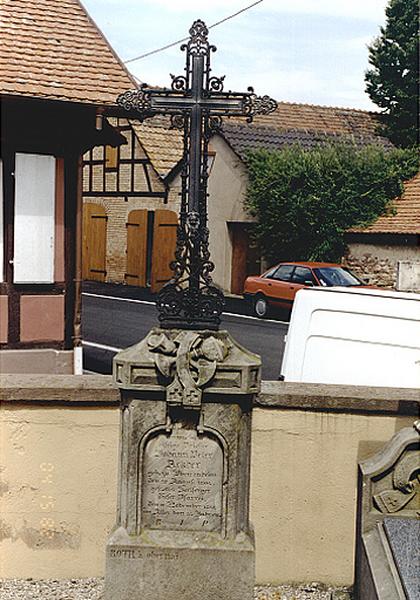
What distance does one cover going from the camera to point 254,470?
664 centimetres

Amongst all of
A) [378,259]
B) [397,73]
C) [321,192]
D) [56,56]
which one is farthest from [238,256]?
[56,56]

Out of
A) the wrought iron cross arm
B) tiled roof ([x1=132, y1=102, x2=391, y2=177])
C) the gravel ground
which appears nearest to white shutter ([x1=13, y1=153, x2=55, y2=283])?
the gravel ground

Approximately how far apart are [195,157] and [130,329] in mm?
13190

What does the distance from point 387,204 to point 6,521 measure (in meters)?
18.2

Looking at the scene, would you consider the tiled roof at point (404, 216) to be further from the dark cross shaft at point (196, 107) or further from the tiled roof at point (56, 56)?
the dark cross shaft at point (196, 107)

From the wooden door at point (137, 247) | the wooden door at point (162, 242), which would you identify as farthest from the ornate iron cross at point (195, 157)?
the wooden door at point (137, 247)

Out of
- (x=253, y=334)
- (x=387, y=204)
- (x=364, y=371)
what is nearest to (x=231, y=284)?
(x=387, y=204)

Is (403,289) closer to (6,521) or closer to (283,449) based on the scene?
(283,449)

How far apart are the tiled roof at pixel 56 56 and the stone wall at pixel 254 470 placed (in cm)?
583

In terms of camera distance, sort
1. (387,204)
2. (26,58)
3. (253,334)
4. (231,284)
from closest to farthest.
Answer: (26,58)
(253,334)
(387,204)
(231,284)

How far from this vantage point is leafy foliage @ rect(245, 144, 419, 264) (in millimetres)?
22984

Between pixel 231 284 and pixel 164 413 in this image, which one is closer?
pixel 164 413

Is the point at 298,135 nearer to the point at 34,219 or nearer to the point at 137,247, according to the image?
the point at 137,247

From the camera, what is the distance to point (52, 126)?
12055mm
